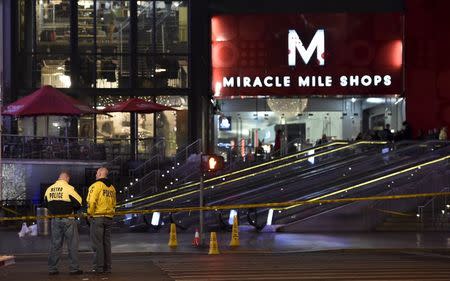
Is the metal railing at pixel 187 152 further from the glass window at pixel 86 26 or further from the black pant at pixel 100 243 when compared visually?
the black pant at pixel 100 243

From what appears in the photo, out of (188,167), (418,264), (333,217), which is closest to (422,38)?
(188,167)

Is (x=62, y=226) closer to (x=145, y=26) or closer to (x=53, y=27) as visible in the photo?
(x=145, y=26)

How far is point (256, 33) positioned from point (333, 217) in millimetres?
17719

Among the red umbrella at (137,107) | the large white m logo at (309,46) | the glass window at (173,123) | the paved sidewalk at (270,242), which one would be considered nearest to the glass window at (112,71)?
the glass window at (173,123)

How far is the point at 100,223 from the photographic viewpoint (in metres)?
16.0

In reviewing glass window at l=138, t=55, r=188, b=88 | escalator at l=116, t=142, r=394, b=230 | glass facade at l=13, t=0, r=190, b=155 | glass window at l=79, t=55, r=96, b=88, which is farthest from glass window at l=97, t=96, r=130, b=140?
escalator at l=116, t=142, r=394, b=230

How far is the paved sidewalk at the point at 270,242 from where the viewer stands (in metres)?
21.9

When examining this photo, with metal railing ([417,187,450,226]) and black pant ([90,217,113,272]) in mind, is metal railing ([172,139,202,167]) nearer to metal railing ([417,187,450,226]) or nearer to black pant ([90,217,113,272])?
metal railing ([417,187,450,226])

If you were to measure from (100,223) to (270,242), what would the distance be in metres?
8.41

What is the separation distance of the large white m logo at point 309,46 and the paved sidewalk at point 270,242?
18.0 m

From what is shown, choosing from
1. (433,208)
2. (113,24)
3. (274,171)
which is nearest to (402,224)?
(433,208)

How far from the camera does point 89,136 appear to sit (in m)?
42.4

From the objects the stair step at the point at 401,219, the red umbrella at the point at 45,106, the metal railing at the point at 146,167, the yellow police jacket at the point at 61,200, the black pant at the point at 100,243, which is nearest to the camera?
the black pant at the point at 100,243

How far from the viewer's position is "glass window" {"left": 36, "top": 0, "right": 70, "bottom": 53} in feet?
139
